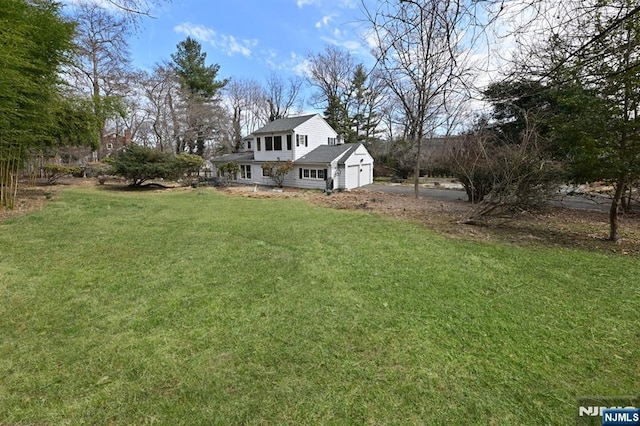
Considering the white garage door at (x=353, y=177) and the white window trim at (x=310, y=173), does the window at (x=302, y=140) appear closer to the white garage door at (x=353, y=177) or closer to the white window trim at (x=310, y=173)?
the white window trim at (x=310, y=173)

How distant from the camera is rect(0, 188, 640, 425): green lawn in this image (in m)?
1.97

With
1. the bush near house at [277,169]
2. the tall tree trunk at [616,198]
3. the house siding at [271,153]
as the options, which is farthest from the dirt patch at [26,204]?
the tall tree trunk at [616,198]

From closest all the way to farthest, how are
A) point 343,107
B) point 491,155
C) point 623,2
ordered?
point 623,2 < point 491,155 < point 343,107

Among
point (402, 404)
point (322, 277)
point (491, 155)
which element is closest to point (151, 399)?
point (402, 404)

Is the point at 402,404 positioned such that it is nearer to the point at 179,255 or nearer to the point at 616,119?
the point at 179,255

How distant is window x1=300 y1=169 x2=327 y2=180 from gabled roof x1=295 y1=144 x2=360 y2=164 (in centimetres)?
62

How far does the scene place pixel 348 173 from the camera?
17.9 metres

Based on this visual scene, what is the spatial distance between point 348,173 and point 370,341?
15750mm

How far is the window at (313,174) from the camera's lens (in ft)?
58.3

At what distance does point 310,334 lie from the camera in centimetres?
281

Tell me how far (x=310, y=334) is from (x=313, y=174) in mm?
15950

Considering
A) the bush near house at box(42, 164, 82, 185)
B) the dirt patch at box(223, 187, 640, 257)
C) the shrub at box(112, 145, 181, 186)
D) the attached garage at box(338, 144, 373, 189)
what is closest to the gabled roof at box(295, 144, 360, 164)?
the attached garage at box(338, 144, 373, 189)

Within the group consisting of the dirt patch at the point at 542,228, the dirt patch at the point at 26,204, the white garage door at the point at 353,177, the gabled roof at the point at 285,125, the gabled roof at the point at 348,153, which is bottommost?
the dirt patch at the point at 542,228

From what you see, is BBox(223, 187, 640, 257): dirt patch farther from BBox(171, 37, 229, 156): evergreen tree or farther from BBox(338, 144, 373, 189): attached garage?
BBox(171, 37, 229, 156): evergreen tree
